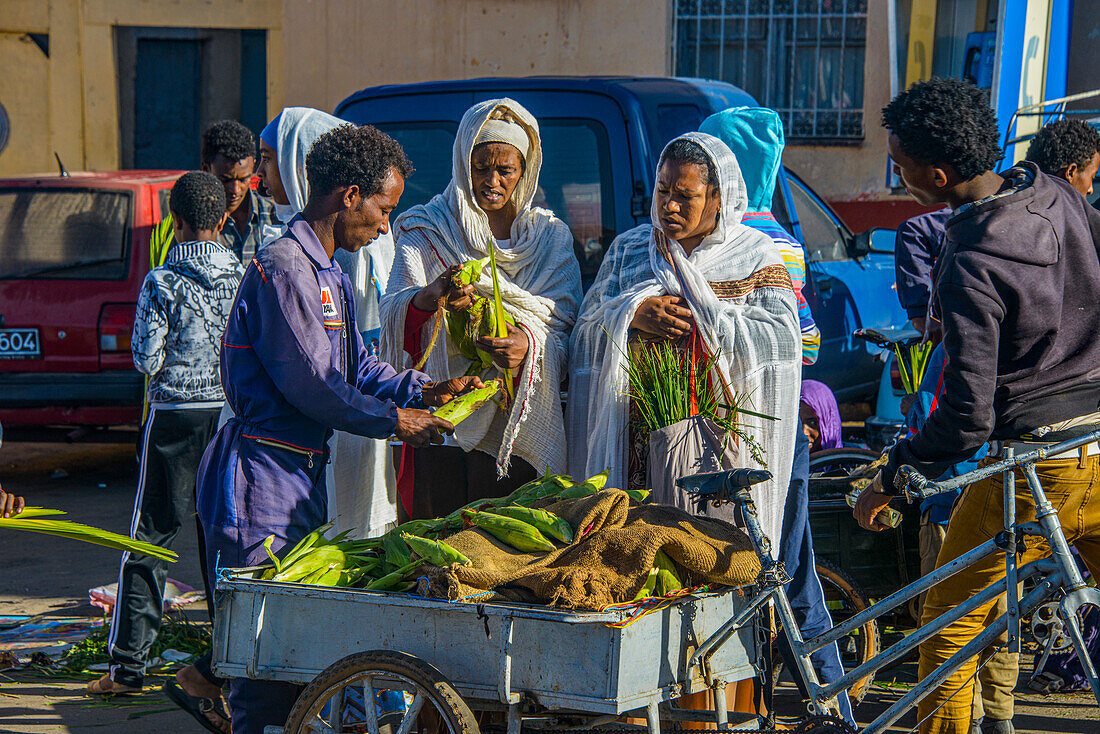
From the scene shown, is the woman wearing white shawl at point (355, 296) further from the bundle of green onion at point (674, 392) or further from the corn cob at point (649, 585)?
the corn cob at point (649, 585)

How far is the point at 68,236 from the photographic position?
789 centimetres

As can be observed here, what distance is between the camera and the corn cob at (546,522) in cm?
308

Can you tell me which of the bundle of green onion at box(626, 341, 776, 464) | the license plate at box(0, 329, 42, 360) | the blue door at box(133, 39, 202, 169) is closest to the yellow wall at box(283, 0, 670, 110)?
the blue door at box(133, 39, 202, 169)

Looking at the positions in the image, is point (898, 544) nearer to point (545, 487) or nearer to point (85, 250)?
point (545, 487)

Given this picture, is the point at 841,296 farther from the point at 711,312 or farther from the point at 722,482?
the point at 722,482

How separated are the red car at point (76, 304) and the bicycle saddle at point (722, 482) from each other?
5.25 meters

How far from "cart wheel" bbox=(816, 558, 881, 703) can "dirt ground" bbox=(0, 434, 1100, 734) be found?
0.18m

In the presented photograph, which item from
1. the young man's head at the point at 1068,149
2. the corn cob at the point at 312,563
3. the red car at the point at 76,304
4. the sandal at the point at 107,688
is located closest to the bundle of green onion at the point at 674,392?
the corn cob at the point at 312,563

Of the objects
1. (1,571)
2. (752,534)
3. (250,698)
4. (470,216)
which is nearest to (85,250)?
(1,571)

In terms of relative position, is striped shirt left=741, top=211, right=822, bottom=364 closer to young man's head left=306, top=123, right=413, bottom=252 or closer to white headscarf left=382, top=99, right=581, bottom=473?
white headscarf left=382, top=99, right=581, bottom=473

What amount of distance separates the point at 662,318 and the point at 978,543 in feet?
3.86

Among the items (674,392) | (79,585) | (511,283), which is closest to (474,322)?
(511,283)

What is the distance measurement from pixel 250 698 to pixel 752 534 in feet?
4.82

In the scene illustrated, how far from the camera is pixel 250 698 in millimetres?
3365
